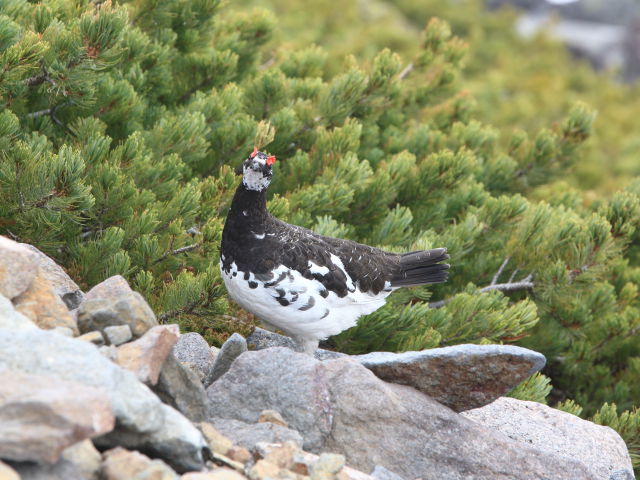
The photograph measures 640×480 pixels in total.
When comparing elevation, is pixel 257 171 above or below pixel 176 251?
above

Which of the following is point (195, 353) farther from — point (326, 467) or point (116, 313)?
point (326, 467)

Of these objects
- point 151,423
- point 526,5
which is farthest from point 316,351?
point 526,5

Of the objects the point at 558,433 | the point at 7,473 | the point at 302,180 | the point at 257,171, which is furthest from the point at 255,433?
the point at 302,180

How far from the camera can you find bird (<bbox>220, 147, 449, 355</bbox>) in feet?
12.5

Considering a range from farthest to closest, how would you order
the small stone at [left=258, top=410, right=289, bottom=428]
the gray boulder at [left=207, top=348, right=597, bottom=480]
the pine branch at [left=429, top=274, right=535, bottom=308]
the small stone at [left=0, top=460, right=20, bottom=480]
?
1. the pine branch at [left=429, top=274, right=535, bottom=308]
2. the gray boulder at [left=207, top=348, right=597, bottom=480]
3. the small stone at [left=258, top=410, right=289, bottom=428]
4. the small stone at [left=0, top=460, right=20, bottom=480]

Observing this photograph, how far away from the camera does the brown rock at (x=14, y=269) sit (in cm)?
287

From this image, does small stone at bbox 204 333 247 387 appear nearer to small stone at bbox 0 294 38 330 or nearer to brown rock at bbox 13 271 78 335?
brown rock at bbox 13 271 78 335

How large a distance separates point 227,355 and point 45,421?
4.15 ft

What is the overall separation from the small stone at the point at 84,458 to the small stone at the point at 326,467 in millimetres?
698

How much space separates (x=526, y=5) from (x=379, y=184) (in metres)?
33.0

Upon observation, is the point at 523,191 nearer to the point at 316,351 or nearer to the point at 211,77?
the point at 211,77

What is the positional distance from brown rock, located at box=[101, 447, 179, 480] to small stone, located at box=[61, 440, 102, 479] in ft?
0.08

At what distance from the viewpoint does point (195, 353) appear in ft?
12.2

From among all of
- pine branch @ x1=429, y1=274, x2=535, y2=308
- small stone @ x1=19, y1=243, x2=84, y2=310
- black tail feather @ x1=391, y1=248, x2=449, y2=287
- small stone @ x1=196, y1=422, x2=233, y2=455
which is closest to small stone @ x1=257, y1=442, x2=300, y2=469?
small stone @ x1=196, y1=422, x2=233, y2=455
